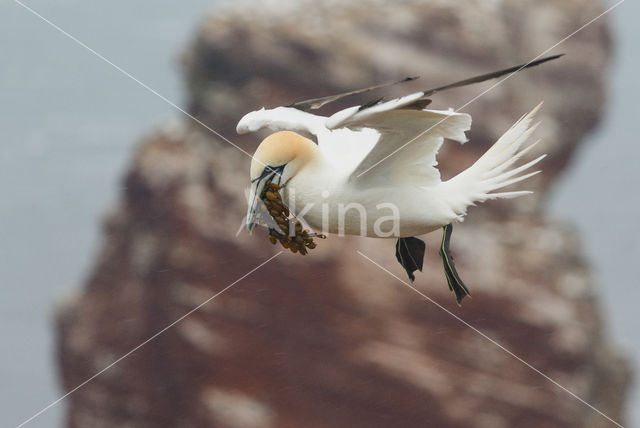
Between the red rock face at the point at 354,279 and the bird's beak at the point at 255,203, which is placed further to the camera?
the red rock face at the point at 354,279

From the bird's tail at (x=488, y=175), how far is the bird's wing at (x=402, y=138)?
23mm

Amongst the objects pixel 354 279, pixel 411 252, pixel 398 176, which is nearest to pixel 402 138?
pixel 398 176

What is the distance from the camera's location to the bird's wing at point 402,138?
60cm

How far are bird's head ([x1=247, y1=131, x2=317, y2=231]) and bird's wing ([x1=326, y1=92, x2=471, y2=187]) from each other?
1.9 inches

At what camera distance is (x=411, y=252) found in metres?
0.75

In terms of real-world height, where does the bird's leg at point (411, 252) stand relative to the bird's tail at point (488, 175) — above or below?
below

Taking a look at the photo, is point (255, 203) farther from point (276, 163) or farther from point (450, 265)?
point (450, 265)

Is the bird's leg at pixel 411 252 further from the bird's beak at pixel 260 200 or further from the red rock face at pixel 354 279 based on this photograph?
the red rock face at pixel 354 279

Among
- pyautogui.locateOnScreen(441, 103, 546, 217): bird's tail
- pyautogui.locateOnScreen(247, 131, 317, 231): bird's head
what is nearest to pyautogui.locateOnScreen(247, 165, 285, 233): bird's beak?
pyautogui.locateOnScreen(247, 131, 317, 231): bird's head

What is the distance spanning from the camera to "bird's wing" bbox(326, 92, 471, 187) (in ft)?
1.96

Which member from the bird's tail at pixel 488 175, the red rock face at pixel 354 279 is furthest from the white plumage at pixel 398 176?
the red rock face at pixel 354 279

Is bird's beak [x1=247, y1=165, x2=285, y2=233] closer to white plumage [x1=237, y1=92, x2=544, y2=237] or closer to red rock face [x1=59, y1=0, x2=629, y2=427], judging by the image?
white plumage [x1=237, y1=92, x2=544, y2=237]

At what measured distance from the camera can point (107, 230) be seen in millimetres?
2936

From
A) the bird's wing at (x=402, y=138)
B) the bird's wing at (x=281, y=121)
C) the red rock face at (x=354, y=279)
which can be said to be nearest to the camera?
the bird's wing at (x=402, y=138)
